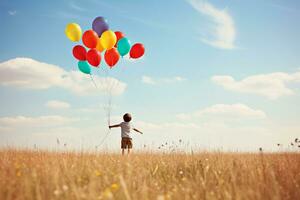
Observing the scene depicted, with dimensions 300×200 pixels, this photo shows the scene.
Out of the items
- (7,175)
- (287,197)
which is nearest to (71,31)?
(7,175)

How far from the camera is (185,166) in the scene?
19.1ft

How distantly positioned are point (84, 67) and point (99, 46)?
0.82 metres

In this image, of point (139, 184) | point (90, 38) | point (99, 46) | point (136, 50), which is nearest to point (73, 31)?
point (90, 38)

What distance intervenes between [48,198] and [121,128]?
23.3ft

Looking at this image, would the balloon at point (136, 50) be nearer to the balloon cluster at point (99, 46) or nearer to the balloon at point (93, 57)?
the balloon cluster at point (99, 46)

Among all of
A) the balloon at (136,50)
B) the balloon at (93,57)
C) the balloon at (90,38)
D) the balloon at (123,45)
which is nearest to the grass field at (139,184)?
the balloon at (93,57)

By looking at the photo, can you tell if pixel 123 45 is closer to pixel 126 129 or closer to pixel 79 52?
pixel 79 52

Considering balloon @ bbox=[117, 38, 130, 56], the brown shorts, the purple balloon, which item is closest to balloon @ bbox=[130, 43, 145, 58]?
balloon @ bbox=[117, 38, 130, 56]

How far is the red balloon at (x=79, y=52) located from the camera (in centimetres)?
843

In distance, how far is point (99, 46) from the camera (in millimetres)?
8164

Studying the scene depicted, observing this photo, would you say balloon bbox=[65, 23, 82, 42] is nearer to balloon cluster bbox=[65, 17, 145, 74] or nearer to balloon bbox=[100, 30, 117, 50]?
balloon cluster bbox=[65, 17, 145, 74]

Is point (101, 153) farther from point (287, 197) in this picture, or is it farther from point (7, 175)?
point (287, 197)

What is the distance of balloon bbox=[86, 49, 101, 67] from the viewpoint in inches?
321

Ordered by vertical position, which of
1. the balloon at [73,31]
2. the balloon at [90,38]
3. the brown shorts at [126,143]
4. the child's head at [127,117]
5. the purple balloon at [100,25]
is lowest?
the brown shorts at [126,143]
